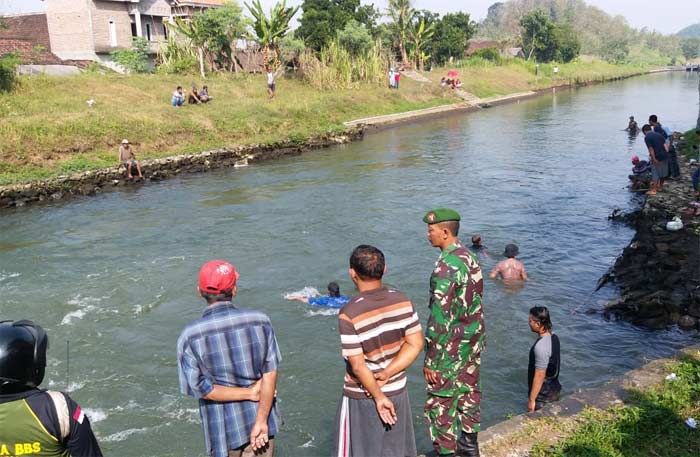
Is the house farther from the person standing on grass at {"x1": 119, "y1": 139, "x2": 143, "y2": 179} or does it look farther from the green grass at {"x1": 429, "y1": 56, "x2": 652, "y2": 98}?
the green grass at {"x1": 429, "y1": 56, "x2": 652, "y2": 98}

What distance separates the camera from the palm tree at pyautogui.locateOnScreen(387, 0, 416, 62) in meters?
51.2

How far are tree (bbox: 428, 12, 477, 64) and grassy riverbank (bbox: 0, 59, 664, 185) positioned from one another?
17.6 metres

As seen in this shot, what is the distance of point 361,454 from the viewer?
150 inches

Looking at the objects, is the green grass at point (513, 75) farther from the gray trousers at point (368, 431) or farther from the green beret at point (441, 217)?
the gray trousers at point (368, 431)

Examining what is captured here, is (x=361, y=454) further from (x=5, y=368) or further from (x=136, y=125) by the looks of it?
(x=136, y=125)

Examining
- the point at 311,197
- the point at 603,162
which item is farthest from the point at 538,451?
the point at 603,162

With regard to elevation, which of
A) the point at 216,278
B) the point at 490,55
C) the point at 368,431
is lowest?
the point at 368,431

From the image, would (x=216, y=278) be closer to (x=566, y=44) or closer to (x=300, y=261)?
(x=300, y=261)

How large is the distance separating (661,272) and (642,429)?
6.03 meters

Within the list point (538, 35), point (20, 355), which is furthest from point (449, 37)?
point (20, 355)

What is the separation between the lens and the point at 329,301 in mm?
10148

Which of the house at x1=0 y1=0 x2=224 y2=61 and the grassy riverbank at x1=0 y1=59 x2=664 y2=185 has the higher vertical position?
the house at x1=0 y1=0 x2=224 y2=61

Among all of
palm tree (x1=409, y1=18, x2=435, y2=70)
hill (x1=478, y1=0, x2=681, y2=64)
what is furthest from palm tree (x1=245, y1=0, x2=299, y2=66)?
hill (x1=478, y1=0, x2=681, y2=64)

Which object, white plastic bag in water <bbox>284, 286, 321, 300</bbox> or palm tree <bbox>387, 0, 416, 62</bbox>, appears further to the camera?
palm tree <bbox>387, 0, 416, 62</bbox>
